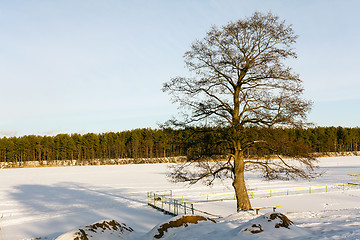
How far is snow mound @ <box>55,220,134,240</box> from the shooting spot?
30.4 ft

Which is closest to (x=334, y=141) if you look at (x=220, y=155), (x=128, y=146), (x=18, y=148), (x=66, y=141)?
(x=128, y=146)

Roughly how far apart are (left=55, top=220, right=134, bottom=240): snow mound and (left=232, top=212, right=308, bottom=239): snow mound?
4.08 meters

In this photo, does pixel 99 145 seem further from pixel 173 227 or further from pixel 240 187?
Result: pixel 173 227

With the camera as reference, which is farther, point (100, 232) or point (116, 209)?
point (116, 209)

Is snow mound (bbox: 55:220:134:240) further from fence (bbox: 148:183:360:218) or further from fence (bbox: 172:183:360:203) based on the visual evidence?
fence (bbox: 172:183:360:203)

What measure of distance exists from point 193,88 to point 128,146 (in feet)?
379

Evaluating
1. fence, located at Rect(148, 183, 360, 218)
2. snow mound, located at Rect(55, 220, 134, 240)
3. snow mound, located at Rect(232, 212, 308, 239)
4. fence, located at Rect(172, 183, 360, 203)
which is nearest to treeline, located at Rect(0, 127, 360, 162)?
fence, located at Rect(172, 183, 360, 203)

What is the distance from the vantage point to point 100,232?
32.9 feet

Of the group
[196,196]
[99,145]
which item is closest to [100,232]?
[196,196]

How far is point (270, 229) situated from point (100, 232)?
5.35 m

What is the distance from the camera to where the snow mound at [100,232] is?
9.26 metres

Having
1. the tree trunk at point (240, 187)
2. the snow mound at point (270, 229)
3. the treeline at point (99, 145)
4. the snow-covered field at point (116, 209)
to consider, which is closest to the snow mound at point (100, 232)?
the snow-covered field at point (116, 209)

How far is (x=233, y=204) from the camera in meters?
24.8

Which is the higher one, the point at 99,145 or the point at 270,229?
the point at 99,145
